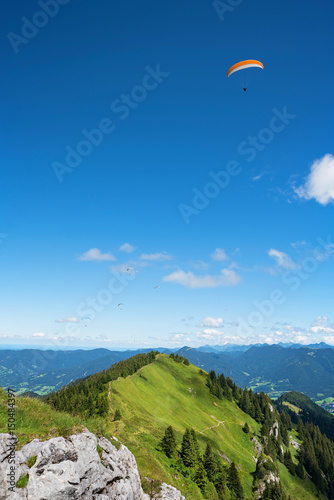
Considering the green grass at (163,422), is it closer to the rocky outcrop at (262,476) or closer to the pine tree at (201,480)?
the rocky outcrop at (262,476)

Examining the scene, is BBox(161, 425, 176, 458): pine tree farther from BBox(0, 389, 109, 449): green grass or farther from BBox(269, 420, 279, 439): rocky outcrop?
BBox(269, 420, 279, 439): rocky outcrop

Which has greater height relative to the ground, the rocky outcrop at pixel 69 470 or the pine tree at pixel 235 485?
the rocky outcrop at pixel 69 470

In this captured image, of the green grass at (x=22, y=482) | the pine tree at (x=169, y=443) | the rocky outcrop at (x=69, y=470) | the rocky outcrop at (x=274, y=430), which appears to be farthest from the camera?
the rocky outcrop at (x=274, y=430)

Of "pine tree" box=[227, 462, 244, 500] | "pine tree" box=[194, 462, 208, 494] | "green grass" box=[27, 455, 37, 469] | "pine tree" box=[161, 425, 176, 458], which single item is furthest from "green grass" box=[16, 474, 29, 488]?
"pine tree" box=[227, 462, 244, 500]

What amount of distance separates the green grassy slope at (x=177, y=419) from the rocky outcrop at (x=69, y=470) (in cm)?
1164

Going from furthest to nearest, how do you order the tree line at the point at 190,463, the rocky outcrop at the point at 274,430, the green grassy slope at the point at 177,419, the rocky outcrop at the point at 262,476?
the rocky outcrop at the point at 274,430
the rocky outcrop at the point at 262,476
the tree line at the point at 190,463
the green grassy slope at the point at 177,419

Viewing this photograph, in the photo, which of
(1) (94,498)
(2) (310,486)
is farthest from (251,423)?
(1) (94,498)

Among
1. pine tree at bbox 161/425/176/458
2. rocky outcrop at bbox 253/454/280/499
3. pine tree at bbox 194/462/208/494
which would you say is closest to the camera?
pine tree at bbox 194/462/208/494

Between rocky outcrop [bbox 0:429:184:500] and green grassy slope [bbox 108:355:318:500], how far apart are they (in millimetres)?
11636

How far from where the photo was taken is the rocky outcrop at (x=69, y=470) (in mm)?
17594

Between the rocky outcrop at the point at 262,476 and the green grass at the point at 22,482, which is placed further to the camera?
the rocky outcrop at the point at 262,476

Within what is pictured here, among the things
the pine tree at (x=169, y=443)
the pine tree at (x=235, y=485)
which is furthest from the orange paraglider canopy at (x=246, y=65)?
the pine tree at (x=235, y=485)

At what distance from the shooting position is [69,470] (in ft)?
64.7

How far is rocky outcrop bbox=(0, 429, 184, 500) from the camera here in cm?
1759
